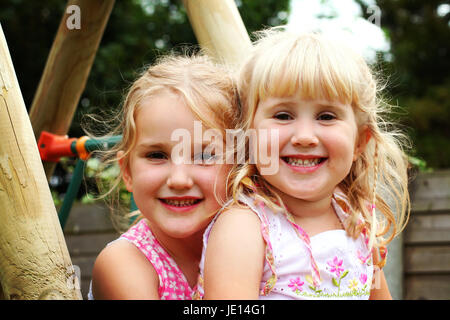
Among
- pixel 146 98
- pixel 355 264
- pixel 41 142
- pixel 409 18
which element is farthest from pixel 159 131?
pixel 409 18

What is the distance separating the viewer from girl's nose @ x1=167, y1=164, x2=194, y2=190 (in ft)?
3.98

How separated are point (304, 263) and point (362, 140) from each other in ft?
1.09

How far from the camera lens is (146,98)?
130cm

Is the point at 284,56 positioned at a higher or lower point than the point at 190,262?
higher

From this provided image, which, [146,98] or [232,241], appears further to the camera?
[146,98]

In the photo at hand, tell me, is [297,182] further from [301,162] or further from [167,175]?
[167,175]

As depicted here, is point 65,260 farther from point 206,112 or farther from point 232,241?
point 206,112

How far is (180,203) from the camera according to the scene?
1.26m

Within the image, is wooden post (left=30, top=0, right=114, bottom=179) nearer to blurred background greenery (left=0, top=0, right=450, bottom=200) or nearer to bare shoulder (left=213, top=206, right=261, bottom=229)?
bare shoulder (left=213, top=206, right=261, bottom=229)

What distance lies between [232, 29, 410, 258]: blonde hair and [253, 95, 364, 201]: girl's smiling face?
0.02 m

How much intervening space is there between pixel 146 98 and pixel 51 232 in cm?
46
